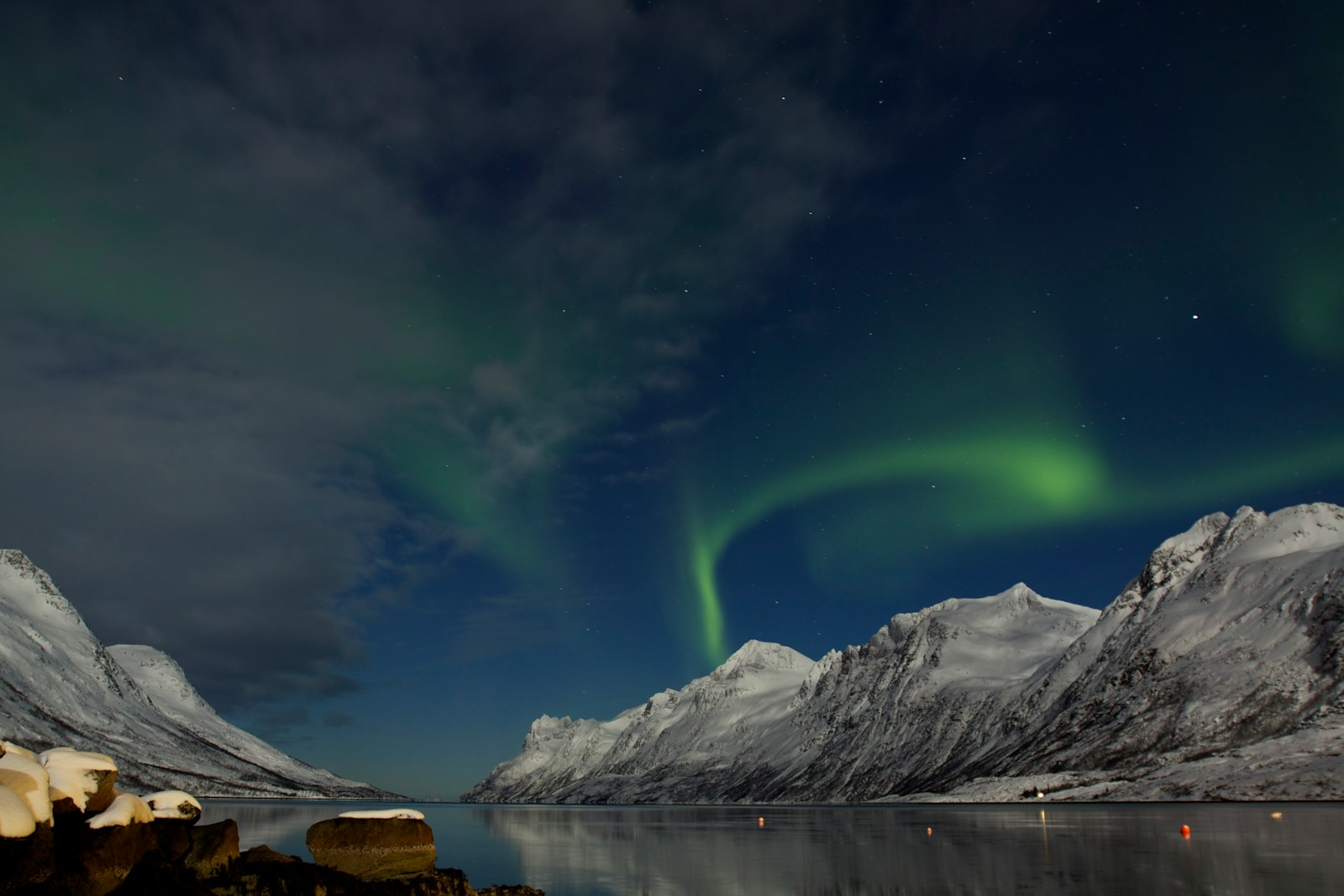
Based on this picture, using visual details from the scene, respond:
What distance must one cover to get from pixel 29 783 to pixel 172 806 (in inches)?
404

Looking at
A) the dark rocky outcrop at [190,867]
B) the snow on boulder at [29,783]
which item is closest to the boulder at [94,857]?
the dark rocky outcrop at [190,867]

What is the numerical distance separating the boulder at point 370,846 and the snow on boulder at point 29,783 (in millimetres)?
14834

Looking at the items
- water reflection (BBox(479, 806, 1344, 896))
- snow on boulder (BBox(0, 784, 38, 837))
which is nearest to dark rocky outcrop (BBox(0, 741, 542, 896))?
snow on boulder (BBox(0, 784, 38, 837))

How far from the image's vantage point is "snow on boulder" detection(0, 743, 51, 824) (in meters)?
20.5

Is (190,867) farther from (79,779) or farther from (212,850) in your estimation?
(79,779)

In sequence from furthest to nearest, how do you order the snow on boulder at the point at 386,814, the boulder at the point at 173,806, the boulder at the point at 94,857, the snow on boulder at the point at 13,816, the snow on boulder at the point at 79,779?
the snow on boulder at the point at 386,814 → the boulder at the point at 173,806 → the snow on boulder at the point at 79,779 → the boulder at the point at 94,857 → the snow on boulder at the point at 13,816

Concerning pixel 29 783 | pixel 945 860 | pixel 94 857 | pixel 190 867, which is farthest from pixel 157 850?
pixel 945 860

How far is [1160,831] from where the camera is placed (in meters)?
66.2

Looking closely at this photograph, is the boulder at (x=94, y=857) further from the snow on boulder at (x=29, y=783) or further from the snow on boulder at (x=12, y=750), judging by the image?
the snow on boulder at (x=12, y=750)

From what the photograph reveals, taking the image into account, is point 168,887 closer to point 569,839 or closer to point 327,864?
point 327,864

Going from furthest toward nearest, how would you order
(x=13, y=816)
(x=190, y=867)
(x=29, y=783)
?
(x=190, y=867) < (x=29, y=783) < (x=13, y=816)

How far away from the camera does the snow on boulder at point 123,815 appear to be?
2369 cm

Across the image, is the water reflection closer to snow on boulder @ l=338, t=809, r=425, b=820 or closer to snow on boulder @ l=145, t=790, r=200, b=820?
snow on boulder @ l=338, t=809, r=425, b=820

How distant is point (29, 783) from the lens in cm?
2092
